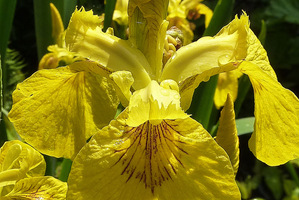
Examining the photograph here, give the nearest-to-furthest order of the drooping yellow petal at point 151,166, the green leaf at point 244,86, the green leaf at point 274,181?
the drooping yellow petal at point 151,166, the green leaf at point 244,86, the green leaf at point 274,181

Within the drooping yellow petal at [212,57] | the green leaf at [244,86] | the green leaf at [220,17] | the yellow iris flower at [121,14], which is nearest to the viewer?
the drooping yellow petal at [212,57]

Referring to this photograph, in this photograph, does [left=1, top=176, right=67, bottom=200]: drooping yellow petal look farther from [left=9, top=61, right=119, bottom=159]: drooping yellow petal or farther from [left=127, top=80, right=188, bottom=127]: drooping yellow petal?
[left=127, top=80, right=188, bottom=127]: drooping yellow petal

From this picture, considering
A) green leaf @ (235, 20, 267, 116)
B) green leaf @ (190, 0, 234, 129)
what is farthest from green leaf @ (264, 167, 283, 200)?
green leaf @ (190, 0, 234, 129)

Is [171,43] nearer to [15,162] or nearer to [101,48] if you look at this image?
[101,48]

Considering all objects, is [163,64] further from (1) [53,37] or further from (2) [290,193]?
(2) [290,193]

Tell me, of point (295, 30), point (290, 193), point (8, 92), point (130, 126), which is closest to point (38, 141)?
point (130, 126)

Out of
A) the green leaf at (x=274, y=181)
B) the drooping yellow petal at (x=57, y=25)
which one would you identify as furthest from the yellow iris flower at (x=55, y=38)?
the green leaf at (x=274, y=181)

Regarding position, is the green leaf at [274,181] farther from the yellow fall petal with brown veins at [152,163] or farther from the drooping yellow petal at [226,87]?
the yellow fall petal with brown veins at [152,163]
